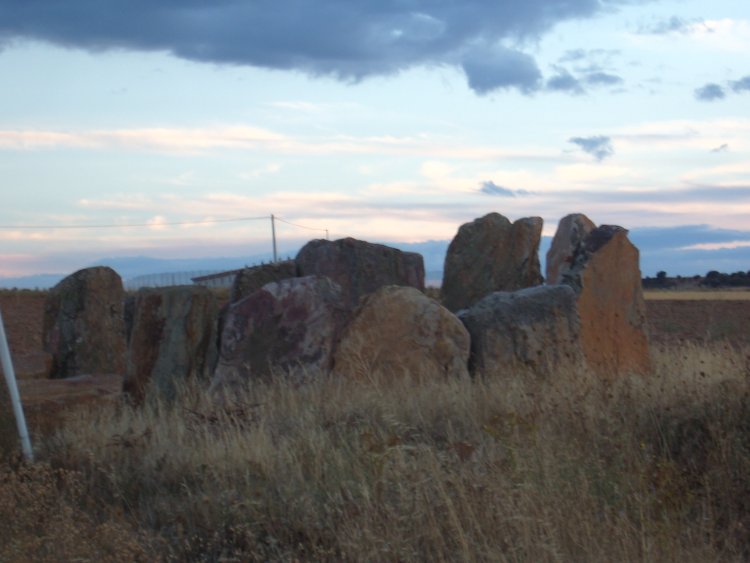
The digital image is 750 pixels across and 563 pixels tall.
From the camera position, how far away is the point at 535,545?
5.89 metres

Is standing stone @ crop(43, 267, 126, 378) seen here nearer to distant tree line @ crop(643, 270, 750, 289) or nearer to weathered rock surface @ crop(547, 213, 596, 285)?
weathered rock surface @ crop(547, 213, 596, 285)

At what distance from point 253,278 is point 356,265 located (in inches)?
55.7

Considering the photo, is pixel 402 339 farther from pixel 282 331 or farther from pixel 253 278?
pixel 253 278

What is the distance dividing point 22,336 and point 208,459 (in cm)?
1777

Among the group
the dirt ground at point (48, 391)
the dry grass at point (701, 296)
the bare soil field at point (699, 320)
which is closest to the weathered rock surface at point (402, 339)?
the dirt ground at point (48, 391)

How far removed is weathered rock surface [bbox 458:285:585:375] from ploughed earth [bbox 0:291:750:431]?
2067mm

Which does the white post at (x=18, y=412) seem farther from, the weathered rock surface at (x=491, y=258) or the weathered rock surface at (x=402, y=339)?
the weathered rock surface at (x=491, y=258)

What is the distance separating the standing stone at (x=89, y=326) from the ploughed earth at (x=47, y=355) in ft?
1.55

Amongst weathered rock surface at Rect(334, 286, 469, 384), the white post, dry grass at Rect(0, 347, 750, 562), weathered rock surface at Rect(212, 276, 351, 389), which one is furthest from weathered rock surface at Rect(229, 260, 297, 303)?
the white post

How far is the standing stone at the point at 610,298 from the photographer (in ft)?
42.4

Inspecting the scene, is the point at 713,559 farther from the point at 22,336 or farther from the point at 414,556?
the point at 22,336

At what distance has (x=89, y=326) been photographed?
14367mm

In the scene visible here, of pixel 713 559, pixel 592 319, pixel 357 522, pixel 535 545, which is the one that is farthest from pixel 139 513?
pixel 592 319

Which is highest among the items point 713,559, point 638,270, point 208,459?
point 638,270
